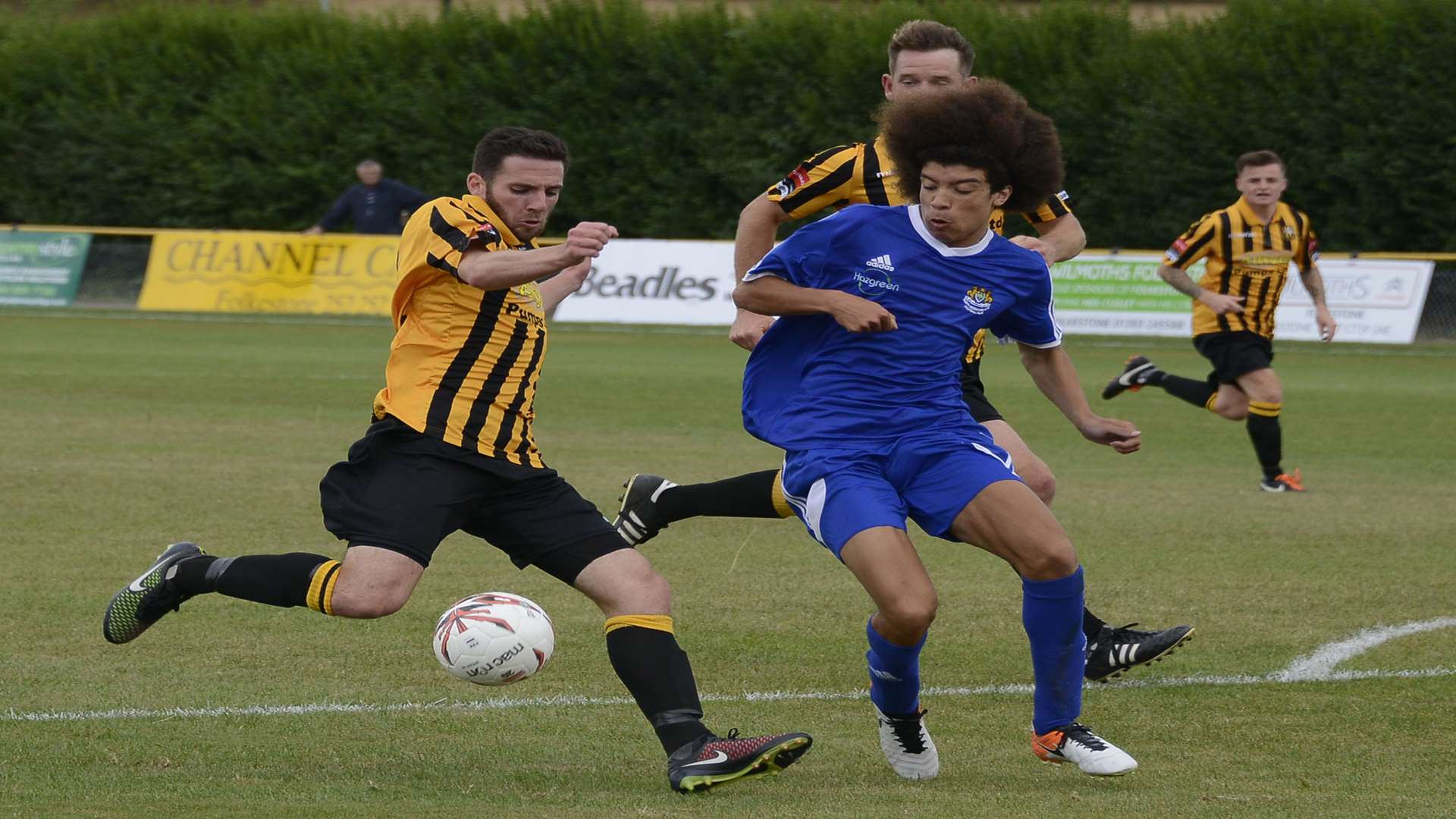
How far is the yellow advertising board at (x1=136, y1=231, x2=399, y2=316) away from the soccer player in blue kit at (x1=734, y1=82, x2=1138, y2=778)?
19040mm

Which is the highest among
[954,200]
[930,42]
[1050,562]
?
[930,42]

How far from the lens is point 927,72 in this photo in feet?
19.9

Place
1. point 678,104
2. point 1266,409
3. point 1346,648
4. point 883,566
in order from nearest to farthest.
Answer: point 883,566
point 1346,648
point 1266,409
point 678,104

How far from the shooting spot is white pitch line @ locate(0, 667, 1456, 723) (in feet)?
18.0

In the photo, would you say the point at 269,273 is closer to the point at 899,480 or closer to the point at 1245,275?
the point at 1245,275

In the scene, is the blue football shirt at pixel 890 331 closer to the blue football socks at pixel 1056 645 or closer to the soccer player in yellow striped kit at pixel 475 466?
the blue football socks at pixel 1056 645

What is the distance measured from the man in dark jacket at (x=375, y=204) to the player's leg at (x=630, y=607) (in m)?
18.9

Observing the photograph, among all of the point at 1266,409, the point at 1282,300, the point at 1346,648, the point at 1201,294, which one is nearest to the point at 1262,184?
the point at 1201,294

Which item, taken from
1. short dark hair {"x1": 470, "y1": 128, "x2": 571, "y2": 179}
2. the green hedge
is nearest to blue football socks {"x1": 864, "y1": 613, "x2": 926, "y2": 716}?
short dark hair {"x1": 470, "y1": 128, "x2": 571, "y2": 179}

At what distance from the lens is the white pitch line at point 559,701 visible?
217 inches

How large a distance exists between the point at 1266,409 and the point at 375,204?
15.4 meters

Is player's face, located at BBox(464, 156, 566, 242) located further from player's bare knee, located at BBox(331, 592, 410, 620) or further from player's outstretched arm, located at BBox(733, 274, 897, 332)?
player's bare knee, located at BBox(331, 592, 410, 620)

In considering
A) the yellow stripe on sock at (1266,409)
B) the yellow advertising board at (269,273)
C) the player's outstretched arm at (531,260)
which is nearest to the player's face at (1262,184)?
the yellow stripe on sock at (1266,409)

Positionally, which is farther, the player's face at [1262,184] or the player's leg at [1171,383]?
the player's leg at [1171,383]
